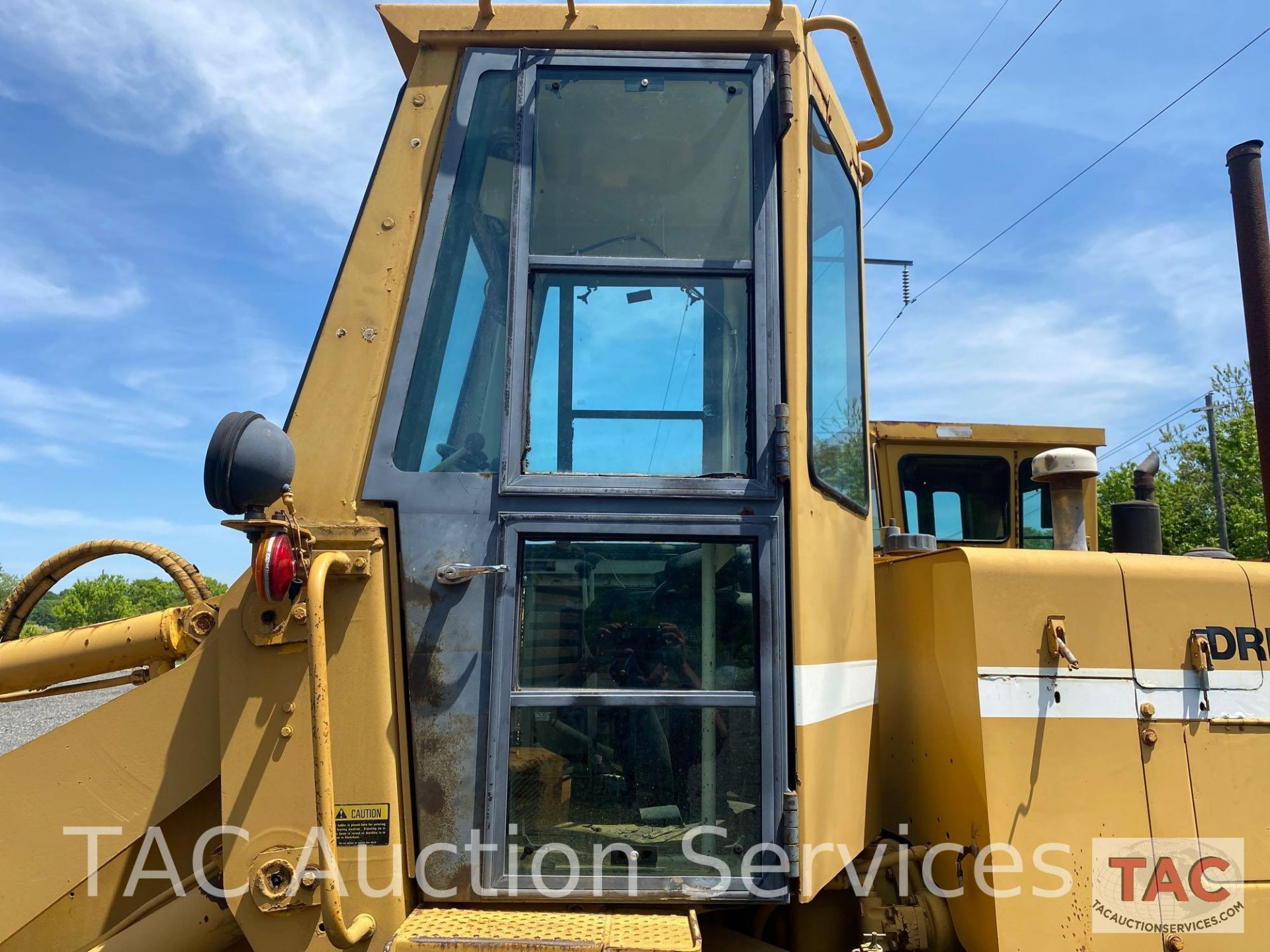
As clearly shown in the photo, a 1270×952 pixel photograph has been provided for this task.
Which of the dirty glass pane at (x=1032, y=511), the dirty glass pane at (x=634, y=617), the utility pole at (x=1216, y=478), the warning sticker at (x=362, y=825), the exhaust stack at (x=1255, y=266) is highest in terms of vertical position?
the utility pole at (x=1216, y=478)

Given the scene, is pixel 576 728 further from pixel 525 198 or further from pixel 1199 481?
pixel 1199 481

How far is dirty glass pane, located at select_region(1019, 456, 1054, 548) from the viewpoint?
6.40 metres

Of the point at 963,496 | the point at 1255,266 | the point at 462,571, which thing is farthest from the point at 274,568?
the point at 963,496

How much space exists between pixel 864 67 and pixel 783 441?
1323 mm

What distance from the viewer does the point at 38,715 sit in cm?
1347

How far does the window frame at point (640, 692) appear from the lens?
2023 mm

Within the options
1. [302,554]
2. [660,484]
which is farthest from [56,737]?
[660,484]

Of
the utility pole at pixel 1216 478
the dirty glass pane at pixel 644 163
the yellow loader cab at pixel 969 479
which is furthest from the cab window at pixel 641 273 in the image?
the utility pole at pixel 1216 478

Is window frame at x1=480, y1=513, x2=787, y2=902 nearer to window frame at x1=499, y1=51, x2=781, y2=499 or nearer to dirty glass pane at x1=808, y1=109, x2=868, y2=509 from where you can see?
A: window frame at x1=499, y1=51, x2=781, y2=499

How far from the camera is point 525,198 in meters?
2.23

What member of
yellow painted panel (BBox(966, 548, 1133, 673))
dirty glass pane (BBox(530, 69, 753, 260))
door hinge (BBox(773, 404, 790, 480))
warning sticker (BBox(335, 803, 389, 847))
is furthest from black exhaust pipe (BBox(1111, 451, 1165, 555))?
warning sticker (BBox(335, 803, 389, 847))

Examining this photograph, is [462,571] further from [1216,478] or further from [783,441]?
[1216,478]

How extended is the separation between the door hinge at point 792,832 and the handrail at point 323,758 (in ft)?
3.04

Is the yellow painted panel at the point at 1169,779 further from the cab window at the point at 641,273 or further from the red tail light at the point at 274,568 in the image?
the red tail light at the point at 274,568
